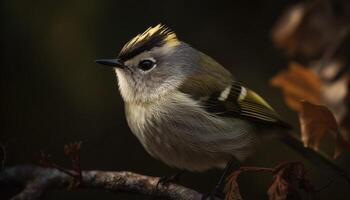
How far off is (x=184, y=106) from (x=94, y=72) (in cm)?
108

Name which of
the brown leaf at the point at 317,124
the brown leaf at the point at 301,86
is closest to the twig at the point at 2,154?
the brown leaf at the point at 317,124

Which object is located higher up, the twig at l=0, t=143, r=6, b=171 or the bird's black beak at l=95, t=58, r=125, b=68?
the bird's black beak at l=95, t=58, r=125, b=68

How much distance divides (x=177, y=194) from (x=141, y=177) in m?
0.17

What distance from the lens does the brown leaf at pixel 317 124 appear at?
7.38 ft

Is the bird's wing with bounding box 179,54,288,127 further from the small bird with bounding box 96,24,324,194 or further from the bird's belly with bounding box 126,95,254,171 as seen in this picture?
the bird's belly with bounding box 126,95,254,171

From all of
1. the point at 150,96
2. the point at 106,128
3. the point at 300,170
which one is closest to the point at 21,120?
the point at 106,128

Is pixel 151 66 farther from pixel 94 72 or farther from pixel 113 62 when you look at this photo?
pixel 94 72

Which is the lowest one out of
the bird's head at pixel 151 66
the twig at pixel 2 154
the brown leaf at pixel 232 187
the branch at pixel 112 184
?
the branch at pixel 112 184

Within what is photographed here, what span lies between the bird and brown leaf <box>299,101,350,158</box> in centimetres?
45

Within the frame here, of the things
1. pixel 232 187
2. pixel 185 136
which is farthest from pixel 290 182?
pixel 185 136

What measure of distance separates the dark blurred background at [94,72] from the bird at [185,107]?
2.45ft

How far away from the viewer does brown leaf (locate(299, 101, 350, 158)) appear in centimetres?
225

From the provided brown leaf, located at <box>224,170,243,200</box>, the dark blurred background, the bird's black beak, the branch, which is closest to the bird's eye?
the bird's black beak

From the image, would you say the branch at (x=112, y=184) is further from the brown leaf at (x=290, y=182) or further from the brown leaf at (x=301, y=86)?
the brown leaf at (x=301, y=86)
